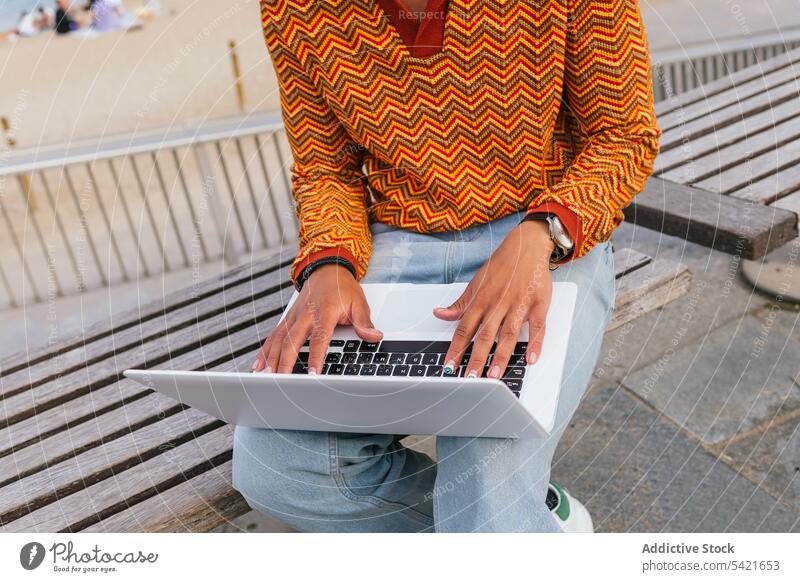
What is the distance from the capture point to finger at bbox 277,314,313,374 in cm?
134

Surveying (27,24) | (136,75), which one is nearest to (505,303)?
(136,75)

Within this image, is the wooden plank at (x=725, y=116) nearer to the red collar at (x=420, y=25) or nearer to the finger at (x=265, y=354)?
the red collar at (x=420, y=25)

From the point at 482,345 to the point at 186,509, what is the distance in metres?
0.54

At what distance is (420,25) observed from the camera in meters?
1.45

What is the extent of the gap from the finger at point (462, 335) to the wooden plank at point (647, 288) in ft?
1.90

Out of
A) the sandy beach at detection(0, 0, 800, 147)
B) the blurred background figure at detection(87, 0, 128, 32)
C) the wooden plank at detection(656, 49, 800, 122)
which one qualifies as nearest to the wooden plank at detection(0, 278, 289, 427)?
the wooden plank at detection(656, 49, 800, 122)

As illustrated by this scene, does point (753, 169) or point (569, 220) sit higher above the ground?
point (569, 220)

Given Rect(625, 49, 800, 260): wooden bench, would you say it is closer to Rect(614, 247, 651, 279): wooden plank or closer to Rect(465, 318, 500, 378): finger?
Rect(614, 247, 651, 279): wooden plank

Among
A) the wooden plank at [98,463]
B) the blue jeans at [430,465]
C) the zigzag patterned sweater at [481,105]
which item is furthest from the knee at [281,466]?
the zigzag patterned sweater at [481,105]

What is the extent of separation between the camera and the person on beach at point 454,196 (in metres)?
1.33

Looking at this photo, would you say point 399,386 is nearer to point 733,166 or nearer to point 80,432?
point 80,432

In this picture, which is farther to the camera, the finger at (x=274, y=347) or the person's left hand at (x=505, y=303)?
the finger at (x=274, y=347)
